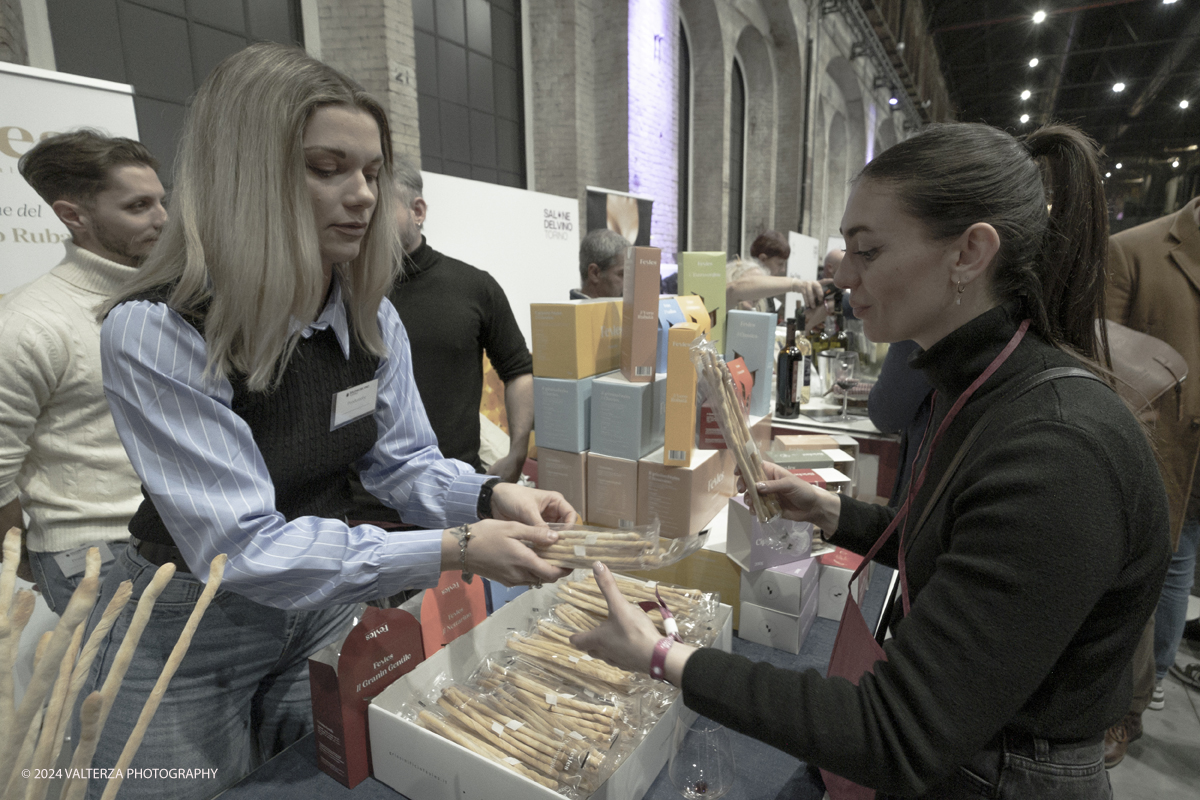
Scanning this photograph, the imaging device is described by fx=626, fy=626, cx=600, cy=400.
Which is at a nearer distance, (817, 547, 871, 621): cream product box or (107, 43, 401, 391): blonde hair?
(107, 43, 401, 391): blonde hair

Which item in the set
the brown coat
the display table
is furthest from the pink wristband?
the brown coat

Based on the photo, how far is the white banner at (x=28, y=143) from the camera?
7.69 ft

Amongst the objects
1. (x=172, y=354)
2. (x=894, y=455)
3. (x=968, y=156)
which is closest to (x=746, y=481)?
(x=968, y=156)

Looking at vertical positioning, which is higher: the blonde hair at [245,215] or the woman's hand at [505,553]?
the blonde hair at [245,215]

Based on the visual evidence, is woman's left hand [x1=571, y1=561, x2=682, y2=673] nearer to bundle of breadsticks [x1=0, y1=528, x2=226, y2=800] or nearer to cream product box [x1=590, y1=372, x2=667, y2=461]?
bundle of breadsticks [x1=0, y1=528, x2=226, y2=800]

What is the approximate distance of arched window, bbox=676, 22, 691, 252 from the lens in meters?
10.2

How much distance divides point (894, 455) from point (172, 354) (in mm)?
2790

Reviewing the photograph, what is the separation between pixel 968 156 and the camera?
0.92 meters

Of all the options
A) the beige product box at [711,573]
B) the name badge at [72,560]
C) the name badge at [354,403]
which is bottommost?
the name badge at [72,560]

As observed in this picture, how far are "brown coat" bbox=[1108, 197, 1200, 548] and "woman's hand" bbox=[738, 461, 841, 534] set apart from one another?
1.60 metres

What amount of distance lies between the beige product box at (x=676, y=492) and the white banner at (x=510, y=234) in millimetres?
2666

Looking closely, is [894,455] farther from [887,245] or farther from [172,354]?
[172,354]

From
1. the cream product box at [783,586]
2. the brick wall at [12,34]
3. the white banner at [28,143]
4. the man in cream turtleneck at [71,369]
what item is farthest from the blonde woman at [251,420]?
the brick wall at [12,34]

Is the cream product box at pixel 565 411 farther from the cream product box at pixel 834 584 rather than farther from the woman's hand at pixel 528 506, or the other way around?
the cream product box at pixel 834 584
